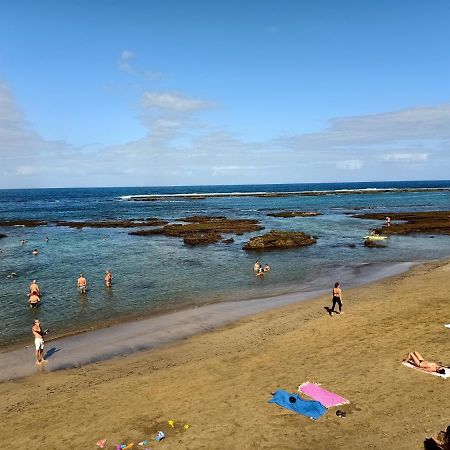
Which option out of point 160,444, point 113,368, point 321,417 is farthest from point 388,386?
point 113,368

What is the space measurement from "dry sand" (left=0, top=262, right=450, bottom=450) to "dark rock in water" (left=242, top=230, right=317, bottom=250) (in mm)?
25204

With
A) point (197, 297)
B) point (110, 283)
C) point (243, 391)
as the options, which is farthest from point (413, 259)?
point (243, 391)

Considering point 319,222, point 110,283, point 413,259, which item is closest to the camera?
point 110,283

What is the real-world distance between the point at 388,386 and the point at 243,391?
4631mm

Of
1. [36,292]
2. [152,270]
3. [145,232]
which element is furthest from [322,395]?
[145,232]

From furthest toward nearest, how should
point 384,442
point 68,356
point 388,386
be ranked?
point 68,356 → point 388,386 → point 384,442

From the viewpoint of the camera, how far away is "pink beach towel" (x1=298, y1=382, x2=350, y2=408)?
12.3 m

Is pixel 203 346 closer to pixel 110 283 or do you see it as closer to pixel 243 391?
pixel 243 391

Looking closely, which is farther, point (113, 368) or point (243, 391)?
point (113, 368)

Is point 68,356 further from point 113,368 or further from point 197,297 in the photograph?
point 197,297

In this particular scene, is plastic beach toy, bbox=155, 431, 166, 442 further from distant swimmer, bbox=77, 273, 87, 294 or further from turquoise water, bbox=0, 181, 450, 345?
distant swimmer, bbox=77, 273, 87, 294

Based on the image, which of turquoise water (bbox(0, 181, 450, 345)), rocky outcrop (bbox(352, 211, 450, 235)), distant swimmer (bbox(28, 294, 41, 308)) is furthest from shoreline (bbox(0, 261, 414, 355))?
rocky outcrop (bbox(352, 211, 450, 235))

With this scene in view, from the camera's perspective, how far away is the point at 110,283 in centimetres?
3114

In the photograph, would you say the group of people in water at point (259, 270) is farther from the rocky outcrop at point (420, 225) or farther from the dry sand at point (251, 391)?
the rocky outcrop at point (420, 225)
